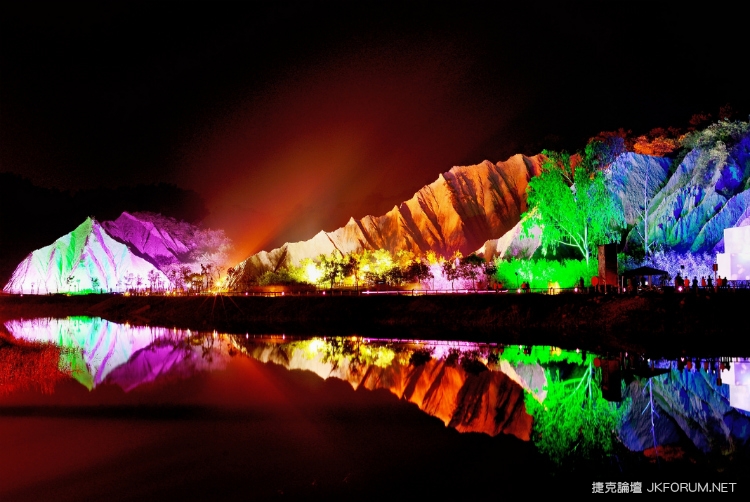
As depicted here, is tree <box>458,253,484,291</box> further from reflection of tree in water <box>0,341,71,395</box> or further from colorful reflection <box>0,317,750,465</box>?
reflection of tree in water <box>0,341,71,395</box>

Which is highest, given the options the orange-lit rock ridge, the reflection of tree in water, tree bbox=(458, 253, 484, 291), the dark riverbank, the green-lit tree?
the orange-lit rock ridge

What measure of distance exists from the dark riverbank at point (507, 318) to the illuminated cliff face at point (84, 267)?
43.1 m

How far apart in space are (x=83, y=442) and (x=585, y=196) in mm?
37254

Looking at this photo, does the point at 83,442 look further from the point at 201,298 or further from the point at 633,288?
the point at 201,298

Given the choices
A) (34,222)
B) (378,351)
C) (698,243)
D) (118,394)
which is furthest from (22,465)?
(34,222)

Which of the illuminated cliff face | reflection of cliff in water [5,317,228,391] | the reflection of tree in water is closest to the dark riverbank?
reflection of cliff in water [5,317,228,391]

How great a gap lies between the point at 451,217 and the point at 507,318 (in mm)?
33402

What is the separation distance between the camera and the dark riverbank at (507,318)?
28031 mm

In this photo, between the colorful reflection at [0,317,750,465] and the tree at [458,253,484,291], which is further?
the tree at [458,253,484,291]

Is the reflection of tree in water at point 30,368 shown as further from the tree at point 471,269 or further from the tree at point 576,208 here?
the tree at point 576,208

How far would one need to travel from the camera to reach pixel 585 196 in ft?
141

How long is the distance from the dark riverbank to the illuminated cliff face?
43.1 metres

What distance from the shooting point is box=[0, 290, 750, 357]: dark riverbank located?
28.0 m

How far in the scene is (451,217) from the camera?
225 feet
